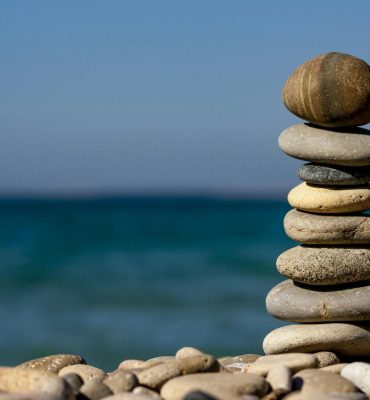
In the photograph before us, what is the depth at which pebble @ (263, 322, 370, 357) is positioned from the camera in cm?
757

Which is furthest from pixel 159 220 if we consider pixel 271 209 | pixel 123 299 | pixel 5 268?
pixel 123 299

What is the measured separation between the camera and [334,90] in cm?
759

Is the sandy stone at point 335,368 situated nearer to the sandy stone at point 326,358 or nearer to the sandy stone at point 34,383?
the sandy stone at point 326,358

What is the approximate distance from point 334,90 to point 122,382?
2821mm

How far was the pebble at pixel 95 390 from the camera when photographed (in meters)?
6.16

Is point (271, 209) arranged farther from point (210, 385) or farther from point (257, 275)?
point (210, 385)

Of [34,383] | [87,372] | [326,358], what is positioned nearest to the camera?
[34,383]

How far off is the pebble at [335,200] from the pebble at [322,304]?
60 centimetres

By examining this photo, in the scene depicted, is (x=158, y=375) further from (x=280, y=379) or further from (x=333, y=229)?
(x=333, y=229)

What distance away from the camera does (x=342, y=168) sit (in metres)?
7.75

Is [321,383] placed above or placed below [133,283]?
below

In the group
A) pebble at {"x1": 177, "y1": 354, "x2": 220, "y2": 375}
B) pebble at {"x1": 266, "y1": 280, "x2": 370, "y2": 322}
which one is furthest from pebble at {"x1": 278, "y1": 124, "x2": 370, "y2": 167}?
pebble at {"x1": 177, "y1": 354, "x2": 220, "y2": 375}

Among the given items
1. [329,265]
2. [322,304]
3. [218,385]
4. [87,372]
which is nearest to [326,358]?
[322,304]

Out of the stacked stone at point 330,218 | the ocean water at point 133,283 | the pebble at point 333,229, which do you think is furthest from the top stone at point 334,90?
the ocean water at point 133,283
